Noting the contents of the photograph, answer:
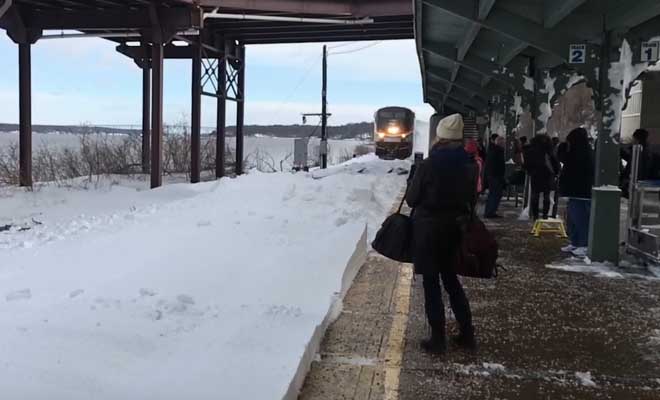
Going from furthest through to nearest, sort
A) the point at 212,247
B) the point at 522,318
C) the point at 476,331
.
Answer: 1. the point at 212,247
2. the point at 522,318
3. the point at 476,331

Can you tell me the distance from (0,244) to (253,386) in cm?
708

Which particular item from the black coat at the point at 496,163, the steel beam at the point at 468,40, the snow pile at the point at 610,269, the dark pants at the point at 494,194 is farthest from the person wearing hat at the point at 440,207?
the black coat at the point at 496,163

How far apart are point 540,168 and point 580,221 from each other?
8.12 feet

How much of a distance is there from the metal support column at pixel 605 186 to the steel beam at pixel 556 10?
1.95ft

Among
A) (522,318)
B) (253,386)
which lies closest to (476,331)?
(522,318)

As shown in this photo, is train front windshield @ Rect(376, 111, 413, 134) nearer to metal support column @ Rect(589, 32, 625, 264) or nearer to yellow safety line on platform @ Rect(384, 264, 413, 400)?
metal support column @ Rect(589, 32, 625, 264)

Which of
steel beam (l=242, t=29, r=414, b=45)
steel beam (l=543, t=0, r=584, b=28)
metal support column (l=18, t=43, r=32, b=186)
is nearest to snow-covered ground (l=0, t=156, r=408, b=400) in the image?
steel beam (l=543, t=0, r=584, b=28)

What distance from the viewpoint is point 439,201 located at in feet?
14.8

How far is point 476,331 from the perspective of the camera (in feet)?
17.3

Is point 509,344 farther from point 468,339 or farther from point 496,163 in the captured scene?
point 496,163

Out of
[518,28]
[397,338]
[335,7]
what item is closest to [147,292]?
[397,338]

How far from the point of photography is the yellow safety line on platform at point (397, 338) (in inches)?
164

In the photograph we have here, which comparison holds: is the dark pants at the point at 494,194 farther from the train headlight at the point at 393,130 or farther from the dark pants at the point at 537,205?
the train headlight at the point at 393,130

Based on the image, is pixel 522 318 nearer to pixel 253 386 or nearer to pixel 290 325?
pixel 290 325
